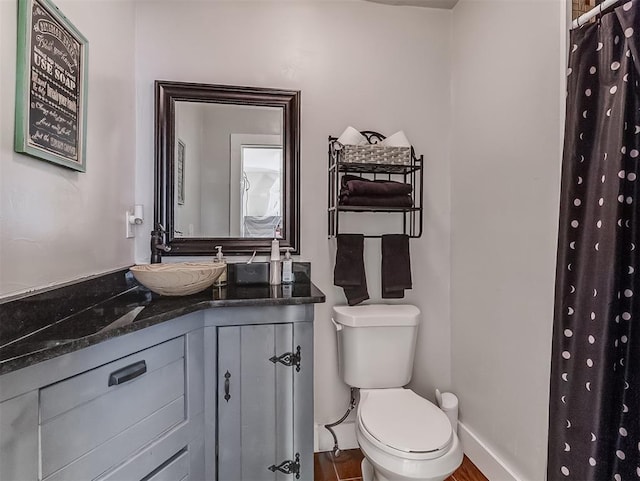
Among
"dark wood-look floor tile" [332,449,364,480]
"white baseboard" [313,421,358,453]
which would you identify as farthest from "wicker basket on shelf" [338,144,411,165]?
"dark wood-look floor tile" [332,449,364,480]

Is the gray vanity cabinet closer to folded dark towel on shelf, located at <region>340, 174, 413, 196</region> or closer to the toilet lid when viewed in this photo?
the toilet lid

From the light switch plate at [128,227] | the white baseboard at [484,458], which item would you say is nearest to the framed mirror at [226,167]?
the light switch plate at [128,227]

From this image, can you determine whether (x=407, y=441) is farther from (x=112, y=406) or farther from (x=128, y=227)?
(x=128, y=227)

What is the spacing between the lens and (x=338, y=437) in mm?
2008

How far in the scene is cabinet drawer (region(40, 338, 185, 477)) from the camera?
0.86 meters

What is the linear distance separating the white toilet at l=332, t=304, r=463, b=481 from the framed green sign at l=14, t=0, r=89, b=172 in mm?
1313

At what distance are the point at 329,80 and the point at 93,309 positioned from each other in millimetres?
1547

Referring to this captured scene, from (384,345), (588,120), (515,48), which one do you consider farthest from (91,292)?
(515,48)

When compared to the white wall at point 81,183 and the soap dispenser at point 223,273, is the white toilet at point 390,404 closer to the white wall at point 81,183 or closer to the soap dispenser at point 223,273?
the soap dispenser at point 223,273

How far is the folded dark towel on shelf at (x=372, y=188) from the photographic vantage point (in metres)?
1.80

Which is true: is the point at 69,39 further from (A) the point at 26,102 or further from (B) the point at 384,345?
(B) the point at 384,345

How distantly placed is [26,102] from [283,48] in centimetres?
129

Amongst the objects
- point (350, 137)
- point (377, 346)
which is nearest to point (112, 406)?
point (377, 346)

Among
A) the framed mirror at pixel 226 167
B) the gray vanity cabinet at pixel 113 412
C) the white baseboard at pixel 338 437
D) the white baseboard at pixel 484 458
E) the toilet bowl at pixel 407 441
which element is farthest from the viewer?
the white baseboard at pixel 338 437
